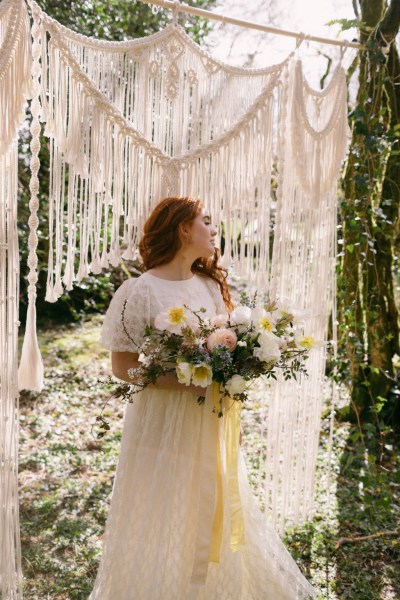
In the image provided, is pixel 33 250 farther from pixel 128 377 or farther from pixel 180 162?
pixel 180 162

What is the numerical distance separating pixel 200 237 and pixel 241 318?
397 mm

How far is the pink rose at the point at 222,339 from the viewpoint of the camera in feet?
5.66

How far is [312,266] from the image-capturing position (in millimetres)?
2701

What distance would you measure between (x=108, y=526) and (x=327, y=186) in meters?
1.59

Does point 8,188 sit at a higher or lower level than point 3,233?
higher

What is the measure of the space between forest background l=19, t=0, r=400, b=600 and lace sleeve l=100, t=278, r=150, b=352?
110 cm

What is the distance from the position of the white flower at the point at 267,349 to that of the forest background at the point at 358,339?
1147 millimetres

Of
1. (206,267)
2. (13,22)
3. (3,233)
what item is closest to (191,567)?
(206,267)

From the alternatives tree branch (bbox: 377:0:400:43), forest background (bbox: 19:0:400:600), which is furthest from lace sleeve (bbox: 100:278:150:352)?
tree branch (bbox: 377:0:400:43)

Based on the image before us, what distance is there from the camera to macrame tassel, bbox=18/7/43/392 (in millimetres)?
1853

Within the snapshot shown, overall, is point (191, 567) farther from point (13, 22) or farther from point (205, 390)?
point (13, 22)

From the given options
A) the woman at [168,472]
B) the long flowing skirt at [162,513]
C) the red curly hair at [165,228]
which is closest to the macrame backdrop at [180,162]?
the red curly hair at [165,228]

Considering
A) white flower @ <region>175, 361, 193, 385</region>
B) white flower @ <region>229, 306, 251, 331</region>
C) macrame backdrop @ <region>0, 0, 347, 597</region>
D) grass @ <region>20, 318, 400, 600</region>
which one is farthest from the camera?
grass @ <region>20, 318, 400, 600</region>

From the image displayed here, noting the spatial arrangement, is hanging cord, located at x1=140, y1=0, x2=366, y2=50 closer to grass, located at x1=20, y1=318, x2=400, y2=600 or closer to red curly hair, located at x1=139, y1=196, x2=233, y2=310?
red curly hair, located at x1=139, y1=196, x2=233, y2=310
